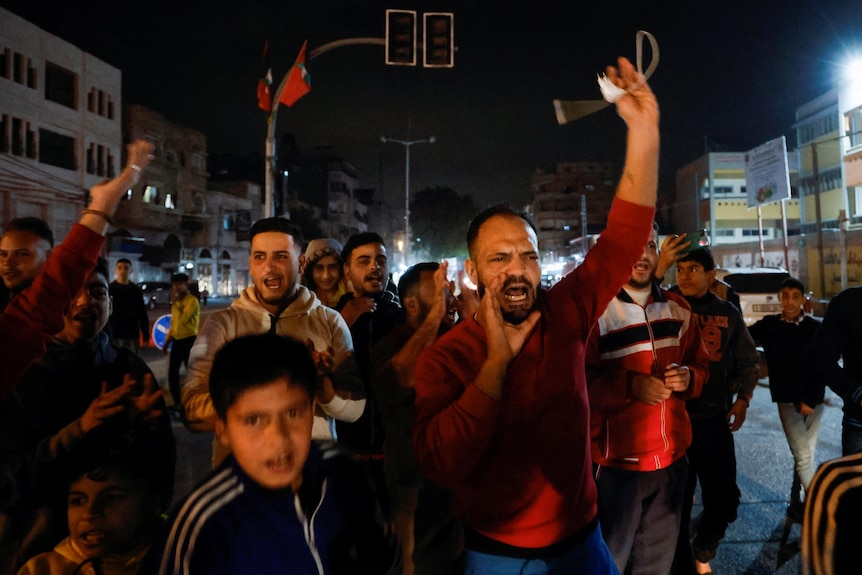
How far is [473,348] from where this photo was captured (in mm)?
2172

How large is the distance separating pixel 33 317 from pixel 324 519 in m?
1.66

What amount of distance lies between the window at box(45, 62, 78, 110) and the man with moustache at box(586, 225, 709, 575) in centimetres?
3723

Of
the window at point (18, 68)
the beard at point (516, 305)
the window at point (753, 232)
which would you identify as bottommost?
the beard at point (516, 305)

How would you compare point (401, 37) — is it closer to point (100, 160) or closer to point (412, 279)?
point (412, 279)

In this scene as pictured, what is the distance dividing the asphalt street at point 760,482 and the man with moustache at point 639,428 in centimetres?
122

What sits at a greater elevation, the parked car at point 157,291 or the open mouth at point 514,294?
the parked car at point 157,291

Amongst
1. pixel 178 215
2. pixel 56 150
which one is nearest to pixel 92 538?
pixel 56 150

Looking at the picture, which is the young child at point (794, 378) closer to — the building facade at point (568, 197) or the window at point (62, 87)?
the window at point (62, 87)

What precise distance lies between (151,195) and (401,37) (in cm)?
3721

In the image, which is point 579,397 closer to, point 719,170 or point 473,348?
point 473,348

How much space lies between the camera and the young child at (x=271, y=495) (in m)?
1.70

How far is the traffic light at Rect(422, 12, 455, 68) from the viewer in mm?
10148

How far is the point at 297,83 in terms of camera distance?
464 inches

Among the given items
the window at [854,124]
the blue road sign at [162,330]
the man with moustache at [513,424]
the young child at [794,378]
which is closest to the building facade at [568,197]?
the window at [854,124]
